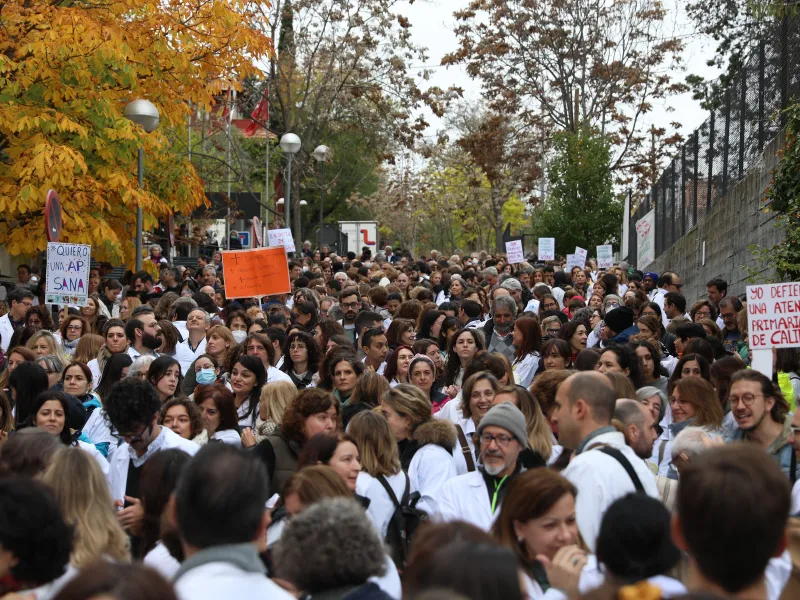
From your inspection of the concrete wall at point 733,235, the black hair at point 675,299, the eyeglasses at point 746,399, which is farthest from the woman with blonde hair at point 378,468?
the concrete wall at point 733,235

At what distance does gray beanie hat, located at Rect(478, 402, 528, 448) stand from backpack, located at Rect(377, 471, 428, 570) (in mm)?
643

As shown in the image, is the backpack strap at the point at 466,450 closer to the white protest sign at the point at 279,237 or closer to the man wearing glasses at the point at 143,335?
the man wearing glasses at the point at 143,335

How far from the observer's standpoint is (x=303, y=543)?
156 inches

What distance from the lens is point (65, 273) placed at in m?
14.4

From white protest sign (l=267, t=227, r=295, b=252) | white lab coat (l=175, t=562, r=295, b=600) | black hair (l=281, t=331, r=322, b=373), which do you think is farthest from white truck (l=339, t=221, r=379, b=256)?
white lab coat (l=175, t=562, r=295, b=600)

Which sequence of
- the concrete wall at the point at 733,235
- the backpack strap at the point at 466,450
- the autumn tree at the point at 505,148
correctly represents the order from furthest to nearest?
the autumn tree at the point at 505,148 → the concrete wall at the point at 733,235 → the backpack strap at the point at 466,450

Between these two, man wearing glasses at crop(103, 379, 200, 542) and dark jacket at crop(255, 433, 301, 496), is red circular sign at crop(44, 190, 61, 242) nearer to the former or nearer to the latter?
man wearing glasses at crop(103, 379, 200, 542)

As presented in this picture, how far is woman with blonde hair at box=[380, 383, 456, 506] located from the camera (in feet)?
23.2

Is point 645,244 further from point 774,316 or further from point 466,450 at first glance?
point 466,450

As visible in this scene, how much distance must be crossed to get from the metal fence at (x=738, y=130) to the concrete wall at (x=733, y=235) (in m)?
0.29

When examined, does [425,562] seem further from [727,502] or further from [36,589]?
[36,589]

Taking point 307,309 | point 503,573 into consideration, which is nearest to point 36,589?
point 503,573

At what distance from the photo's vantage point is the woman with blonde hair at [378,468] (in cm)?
650

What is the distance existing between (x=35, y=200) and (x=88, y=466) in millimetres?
13565
